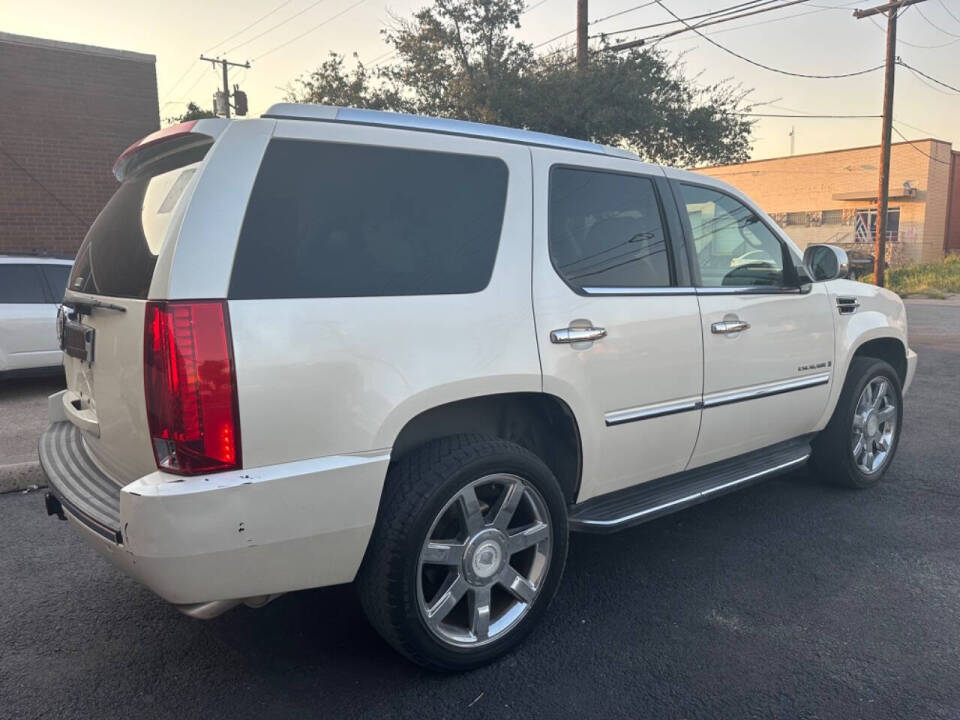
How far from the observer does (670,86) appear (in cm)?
1593

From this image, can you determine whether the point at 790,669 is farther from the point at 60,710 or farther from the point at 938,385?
the point at 938,385

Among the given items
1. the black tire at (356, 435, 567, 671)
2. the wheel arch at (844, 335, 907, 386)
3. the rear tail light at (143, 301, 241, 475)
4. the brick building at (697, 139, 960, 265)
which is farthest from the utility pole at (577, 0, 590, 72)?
the brick building at (697, 139, 960, 265)

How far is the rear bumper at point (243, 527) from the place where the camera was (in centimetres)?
222

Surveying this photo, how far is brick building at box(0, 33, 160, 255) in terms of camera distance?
11.4 meters

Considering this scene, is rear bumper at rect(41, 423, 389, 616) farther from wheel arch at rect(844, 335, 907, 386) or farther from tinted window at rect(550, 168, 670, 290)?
wheel arch at rect(844, 335, 907, 386)

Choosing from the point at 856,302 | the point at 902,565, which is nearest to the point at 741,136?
the point at 856,302

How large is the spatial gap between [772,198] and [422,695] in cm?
4174

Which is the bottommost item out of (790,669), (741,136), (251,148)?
(790,669)

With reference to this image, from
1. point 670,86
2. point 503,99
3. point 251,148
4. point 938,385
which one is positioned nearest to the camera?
point 251,148

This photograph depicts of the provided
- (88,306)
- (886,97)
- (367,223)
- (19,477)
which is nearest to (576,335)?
(367,223)

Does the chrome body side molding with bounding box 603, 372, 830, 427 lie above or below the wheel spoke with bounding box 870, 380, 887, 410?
above

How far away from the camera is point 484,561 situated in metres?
2.83

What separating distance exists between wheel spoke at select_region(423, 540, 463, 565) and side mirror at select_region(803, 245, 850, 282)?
2777 millimetres

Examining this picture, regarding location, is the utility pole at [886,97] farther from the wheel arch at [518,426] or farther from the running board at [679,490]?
the wheel arch at [518,426]
